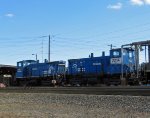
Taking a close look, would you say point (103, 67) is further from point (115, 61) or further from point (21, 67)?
point (21, 67)

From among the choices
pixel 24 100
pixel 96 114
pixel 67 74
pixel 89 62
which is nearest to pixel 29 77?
pixel 67 74

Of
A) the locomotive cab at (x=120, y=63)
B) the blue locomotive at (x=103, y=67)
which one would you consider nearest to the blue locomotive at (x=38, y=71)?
the blue locomotive at (x=103, y=67)

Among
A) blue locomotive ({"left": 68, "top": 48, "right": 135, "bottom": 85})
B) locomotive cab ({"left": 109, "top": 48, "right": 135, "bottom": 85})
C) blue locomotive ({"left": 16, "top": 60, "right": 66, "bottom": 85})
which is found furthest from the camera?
blue locomotive ({"left": 16, "top": 60, "right": 66, "bottom": 85})

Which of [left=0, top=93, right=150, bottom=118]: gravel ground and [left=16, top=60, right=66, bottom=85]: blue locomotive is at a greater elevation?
[left=16, top=60, right=66, bottom=85]: blue locomotive

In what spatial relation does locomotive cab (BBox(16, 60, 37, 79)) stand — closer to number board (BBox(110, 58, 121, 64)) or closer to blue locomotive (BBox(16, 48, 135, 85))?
blue locomotive (BBox(16, 48, 135, 85))

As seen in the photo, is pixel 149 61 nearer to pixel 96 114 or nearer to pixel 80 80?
pixel 80 80

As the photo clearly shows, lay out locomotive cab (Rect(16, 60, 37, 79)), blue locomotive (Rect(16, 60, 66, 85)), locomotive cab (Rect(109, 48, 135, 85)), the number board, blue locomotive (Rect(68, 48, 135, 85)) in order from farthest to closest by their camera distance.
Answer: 1. locomotive cab (Rect(16, 60, 37, 79))
2. blue locomotive (Rect(16, 60, 66, 85))
3. the number board
4. blue locomotive (Rect(68, 48, 135, 85))
5. locomotive cab (Rect(109, 48, 135, 85))

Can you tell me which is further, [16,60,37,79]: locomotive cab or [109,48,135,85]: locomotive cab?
[16,60,37,79]: locomotive cab

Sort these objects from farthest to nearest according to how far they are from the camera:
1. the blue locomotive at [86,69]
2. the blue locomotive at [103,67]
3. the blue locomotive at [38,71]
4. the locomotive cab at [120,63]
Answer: the blue locomotive at [38,71] < the blue locomotive at [86,69] < the blue locomotive at [103,67] < the locomotive cab at [120,63]

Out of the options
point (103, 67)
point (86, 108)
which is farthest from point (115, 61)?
point (86, 108)

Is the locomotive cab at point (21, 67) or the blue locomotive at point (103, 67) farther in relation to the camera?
the locomotive cab at point (21, 67)

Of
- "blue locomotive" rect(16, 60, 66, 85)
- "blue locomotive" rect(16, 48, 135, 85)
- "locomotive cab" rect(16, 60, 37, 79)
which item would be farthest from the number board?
"locomotive cab" rect(16, 60, 37, 79)

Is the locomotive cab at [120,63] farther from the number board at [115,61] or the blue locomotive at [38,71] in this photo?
the blue locomotive at [38,71]

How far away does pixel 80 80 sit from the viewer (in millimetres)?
46281
